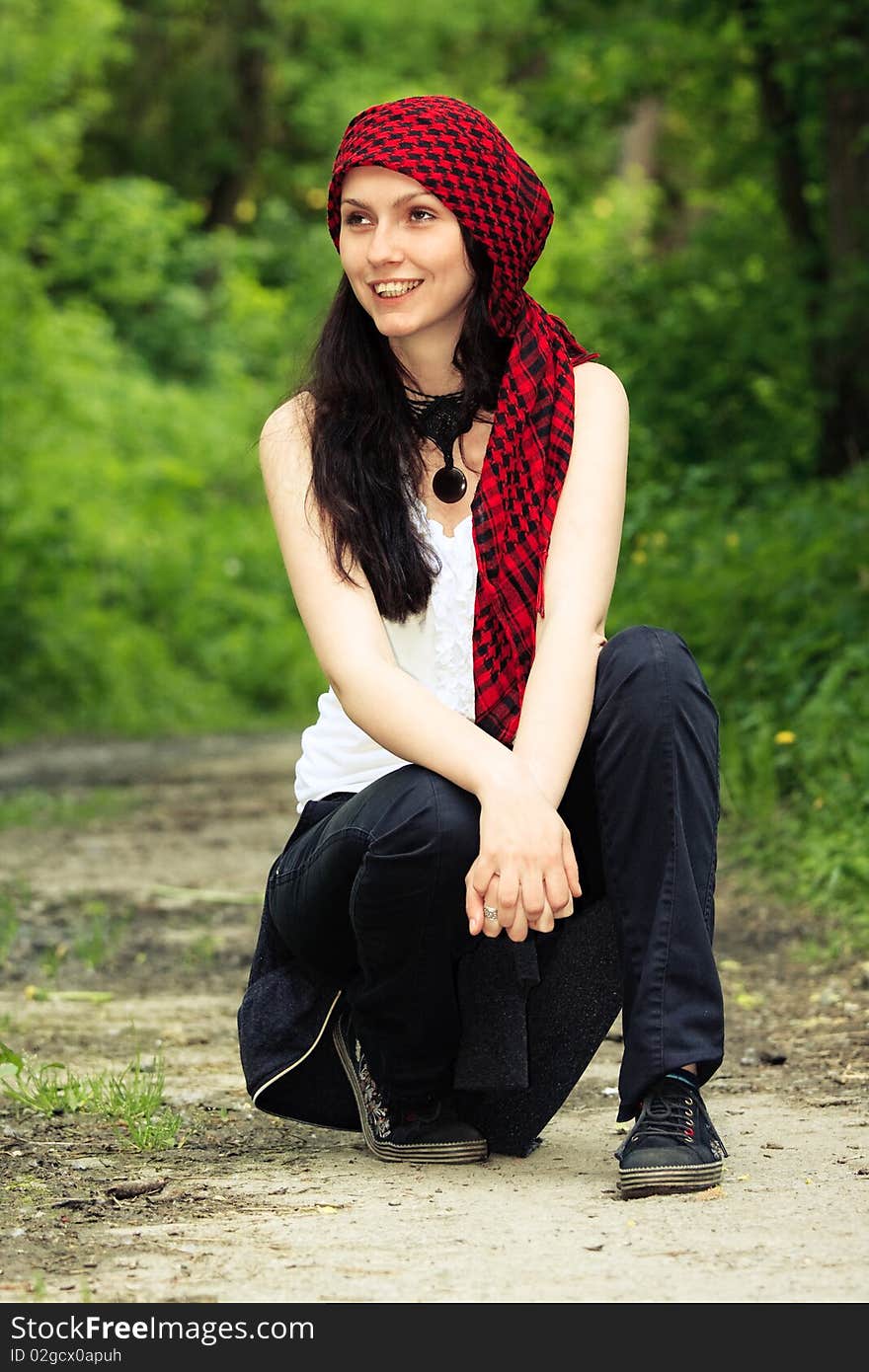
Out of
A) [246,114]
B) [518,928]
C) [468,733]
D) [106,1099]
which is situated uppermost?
[246,114]

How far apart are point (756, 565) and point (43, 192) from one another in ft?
39.6

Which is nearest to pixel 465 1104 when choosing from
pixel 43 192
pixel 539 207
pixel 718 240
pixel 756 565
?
pixel 539 207

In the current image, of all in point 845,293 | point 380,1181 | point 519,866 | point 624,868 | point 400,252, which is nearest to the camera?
point 519,866

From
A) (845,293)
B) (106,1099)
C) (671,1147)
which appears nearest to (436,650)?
(671,1147)

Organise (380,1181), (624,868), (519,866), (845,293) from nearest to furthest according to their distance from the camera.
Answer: (519,866) → (624,868) → (380,1181) → (845,293)

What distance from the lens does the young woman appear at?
9.87 feet

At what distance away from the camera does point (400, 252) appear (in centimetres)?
330

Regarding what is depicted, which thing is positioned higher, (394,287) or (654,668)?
(394,287)

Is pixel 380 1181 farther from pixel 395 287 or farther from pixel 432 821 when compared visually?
pixel 395 287

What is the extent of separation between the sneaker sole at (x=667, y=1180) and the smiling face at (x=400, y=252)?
1.40m

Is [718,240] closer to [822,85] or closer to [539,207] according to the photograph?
[822,85]

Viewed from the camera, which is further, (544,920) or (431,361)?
(431,361)

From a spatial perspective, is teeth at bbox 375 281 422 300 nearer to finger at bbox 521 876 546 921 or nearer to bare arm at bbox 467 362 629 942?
bare arm at bbox 467 362 629 942

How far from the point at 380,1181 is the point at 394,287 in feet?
4.72
